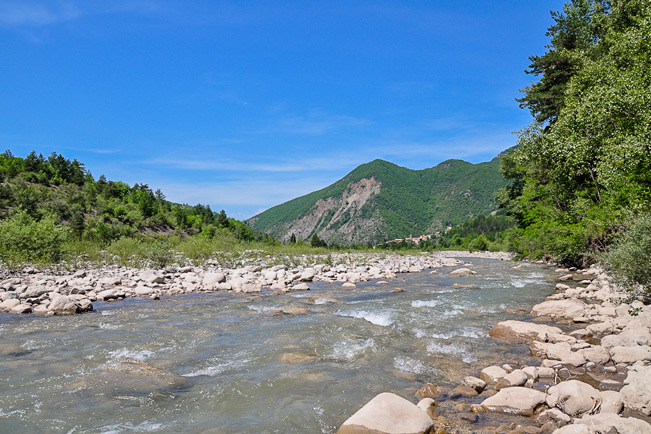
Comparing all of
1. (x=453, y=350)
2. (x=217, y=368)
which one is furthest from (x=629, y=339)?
(x=217, y=368)

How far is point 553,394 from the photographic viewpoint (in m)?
4.70

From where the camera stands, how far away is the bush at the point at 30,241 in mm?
19391

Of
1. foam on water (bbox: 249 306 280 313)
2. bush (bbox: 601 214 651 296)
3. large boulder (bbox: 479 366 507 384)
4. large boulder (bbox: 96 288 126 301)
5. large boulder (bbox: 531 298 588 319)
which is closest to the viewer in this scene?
large boulder (bbox: 479 366 507 384)

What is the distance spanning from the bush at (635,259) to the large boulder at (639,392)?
188 inches

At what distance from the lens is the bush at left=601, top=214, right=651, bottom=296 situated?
26.6ft

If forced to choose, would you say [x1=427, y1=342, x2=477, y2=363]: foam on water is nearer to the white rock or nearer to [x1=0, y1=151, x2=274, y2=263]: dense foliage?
the white rock

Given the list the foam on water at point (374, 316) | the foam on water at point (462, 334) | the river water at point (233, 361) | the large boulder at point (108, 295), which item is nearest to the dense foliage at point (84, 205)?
the large boulder at point (108, 295)

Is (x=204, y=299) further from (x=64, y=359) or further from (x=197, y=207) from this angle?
(x=197, y=207)

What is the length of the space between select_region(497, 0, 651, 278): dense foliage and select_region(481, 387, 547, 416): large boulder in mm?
7148

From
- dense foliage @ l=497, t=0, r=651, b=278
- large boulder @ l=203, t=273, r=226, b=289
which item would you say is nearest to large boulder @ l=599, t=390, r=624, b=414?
dense foliage @ l=497, t=0, r=651, b=278

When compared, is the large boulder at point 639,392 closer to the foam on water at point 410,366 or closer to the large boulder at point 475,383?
the large boulder at point 475,383

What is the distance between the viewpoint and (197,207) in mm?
110750

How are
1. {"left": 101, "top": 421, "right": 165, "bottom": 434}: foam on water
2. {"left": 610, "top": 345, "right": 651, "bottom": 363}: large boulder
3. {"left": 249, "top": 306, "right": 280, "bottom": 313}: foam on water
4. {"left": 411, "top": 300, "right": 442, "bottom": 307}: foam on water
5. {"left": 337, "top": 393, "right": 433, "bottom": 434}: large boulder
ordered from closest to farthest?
1. {"left": 337, "top": 393, "right": 433, "bottom": 434}: large boulder
2. {"left": 101, "top": 421, "right": 165, "bottom": 434}: foam on water
3. {"left": 610, "top": 345, "right": 651, "bottom": 363}: large boulder
4. {"left": 249, "top": 306, "right": 280, "bottom": 313}: foam on water
5. {"left": 411, "top": 300, "right": 442, "bottom": 307}: foam on water

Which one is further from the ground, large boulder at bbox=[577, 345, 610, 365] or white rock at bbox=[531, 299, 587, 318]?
large boulder at bbox=[577, 345, 610, 365]
